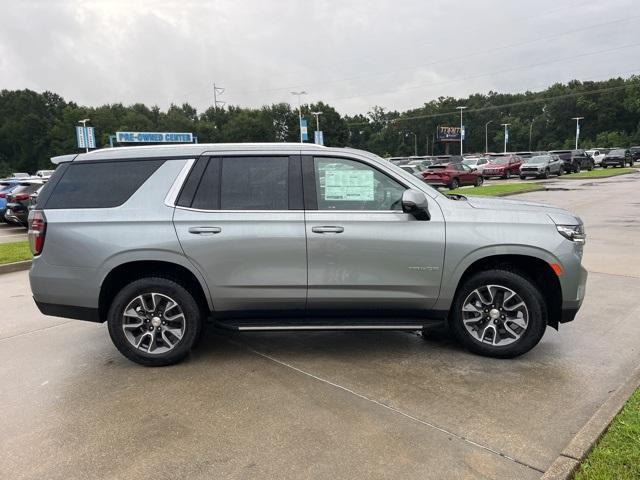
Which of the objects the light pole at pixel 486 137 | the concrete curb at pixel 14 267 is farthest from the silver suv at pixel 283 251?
the light pole at pixel 486 137

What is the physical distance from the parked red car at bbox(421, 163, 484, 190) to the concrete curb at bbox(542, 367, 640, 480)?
23.3 metres

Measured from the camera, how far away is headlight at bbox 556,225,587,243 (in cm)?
428

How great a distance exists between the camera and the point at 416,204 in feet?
13.4

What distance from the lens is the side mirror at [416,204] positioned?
407cm

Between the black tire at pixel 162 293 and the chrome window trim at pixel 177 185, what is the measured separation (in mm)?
679

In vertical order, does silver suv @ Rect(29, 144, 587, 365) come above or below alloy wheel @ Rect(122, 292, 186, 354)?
above

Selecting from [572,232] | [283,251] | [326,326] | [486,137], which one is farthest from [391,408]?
[486,137]

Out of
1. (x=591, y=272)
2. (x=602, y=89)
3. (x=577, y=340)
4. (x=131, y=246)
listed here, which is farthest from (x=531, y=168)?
(x=602, y=89)

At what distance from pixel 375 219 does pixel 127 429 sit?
245 centimetres

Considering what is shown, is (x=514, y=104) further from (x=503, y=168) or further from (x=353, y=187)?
(x=353, y=187)

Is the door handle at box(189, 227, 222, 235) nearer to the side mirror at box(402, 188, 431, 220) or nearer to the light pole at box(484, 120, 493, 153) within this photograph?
the side mirror at box(402, 188, 431, 220)

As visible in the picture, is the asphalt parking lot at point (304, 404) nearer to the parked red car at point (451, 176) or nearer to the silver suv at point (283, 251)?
the silver suv at point (283, 251)

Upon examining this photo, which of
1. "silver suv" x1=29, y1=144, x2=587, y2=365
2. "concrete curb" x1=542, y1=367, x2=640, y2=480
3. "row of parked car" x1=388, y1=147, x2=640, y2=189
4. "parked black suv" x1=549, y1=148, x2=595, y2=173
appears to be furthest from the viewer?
"parked black suv" x1=549, y1=148, x2=595, y2=173

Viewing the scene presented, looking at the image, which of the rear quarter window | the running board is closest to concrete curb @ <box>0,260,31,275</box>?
the rear quarter window
